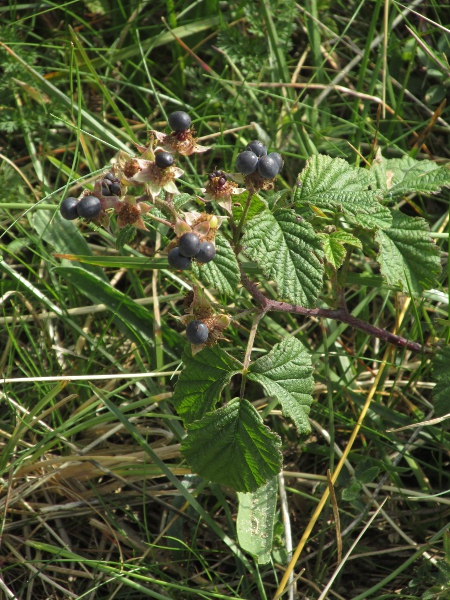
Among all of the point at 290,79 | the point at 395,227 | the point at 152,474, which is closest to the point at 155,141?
the point at 395,227

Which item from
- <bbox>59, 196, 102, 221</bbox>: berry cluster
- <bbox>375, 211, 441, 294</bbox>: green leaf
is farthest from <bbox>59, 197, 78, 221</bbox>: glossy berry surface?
<bbox>375, 211, 441, 294</bbox>: green leaf

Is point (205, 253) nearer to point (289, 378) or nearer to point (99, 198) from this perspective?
point (99, 198)

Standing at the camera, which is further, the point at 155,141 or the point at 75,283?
the point at 75,283

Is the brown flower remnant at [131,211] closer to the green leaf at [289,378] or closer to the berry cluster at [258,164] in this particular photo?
the berry cluster at [258,164]

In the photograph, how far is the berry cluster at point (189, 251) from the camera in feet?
5.79

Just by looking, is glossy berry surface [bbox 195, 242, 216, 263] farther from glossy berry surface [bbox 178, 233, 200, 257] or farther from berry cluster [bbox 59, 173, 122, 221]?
berry cluster [bbox 59, 173, 122, 221]

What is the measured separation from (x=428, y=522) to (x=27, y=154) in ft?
8.12

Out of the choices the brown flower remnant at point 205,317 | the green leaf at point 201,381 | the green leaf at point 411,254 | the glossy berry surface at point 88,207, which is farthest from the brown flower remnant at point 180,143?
the green leaf at point 411,254

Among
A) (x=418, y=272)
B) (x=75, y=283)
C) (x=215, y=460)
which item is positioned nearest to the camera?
(x=215, y=460)

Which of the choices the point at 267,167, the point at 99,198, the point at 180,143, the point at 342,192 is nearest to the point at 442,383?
the point at 342,192

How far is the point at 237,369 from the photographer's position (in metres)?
2.09

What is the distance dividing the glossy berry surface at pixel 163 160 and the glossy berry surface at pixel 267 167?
25 cm

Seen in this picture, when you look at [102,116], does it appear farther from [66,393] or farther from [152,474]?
[152,474]

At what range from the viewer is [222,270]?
1949 millimetres
